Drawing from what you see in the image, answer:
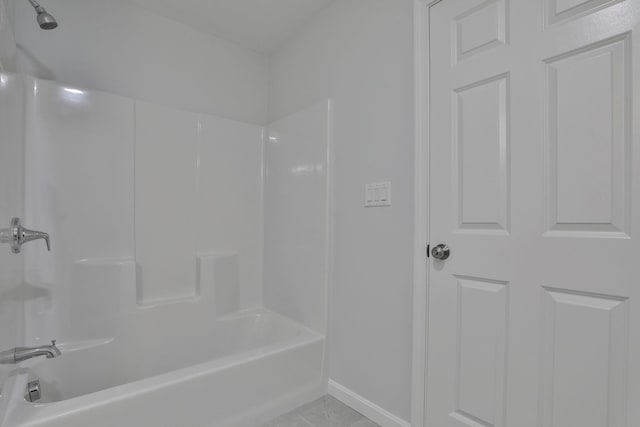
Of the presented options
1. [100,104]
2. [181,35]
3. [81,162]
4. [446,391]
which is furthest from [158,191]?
[446,391]

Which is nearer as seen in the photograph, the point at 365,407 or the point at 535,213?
the point at 535,213

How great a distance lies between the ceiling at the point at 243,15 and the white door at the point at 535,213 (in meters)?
1.05

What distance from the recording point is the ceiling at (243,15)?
2.01 metres

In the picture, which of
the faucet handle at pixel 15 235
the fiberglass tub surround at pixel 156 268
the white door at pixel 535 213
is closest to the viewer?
the white door at pixel 535 213

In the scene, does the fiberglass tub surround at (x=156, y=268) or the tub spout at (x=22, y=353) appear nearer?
the tub spout at (x=22, y=353)

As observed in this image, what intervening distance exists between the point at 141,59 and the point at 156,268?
140 cm

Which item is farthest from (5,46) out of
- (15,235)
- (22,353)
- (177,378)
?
(177,378)

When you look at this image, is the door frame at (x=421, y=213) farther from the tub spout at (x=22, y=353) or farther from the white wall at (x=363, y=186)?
the tub spout at (x=22, y=353)

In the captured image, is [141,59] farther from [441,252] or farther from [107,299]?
[441,252]

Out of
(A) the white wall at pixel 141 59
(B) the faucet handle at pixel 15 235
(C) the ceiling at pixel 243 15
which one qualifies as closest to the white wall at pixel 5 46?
(A) the white wall at pixel 141 59

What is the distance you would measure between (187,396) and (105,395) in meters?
0.31

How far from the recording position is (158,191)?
2.06 metres

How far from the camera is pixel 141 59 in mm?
2090

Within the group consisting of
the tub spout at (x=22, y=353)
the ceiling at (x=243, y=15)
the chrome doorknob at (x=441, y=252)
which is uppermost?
the ceiling at (x=243, y=15)
